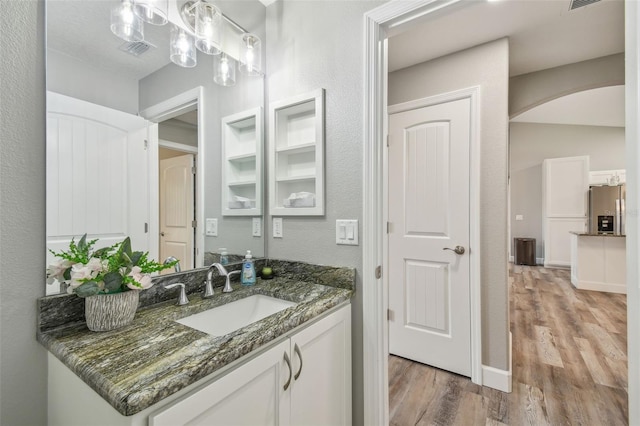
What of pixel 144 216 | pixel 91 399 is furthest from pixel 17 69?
pixel 91 399

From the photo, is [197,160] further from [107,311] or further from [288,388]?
[288,388]

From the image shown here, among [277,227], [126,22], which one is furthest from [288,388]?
[126,22]

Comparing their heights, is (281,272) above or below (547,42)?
below

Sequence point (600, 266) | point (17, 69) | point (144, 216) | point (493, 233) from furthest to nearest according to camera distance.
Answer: point (600, 266) → point (493, 233) → point (144, 216) → point (17, 69)

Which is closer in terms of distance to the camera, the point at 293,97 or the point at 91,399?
the point at 91,399

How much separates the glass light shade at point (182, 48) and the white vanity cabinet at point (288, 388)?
1.34m

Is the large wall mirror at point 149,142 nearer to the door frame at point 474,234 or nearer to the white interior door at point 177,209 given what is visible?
the white interior door at point 177,209

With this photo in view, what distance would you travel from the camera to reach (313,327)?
1080mm

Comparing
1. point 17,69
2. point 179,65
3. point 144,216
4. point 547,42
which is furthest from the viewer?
point 547,42

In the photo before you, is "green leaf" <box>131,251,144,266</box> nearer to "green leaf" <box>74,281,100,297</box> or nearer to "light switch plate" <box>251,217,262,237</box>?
"green leaf" <box>74,281,100,297</box>

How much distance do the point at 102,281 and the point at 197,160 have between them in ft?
2.47

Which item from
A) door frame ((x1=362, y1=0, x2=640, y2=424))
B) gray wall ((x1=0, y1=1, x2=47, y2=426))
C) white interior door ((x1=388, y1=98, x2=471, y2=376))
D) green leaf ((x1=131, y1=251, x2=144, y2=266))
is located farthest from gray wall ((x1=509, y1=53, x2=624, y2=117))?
gray wall ((x1=0, y1=1, x2=47, y2=426))

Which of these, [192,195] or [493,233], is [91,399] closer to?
[192,195]

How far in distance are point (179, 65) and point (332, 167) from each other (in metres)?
0.88
